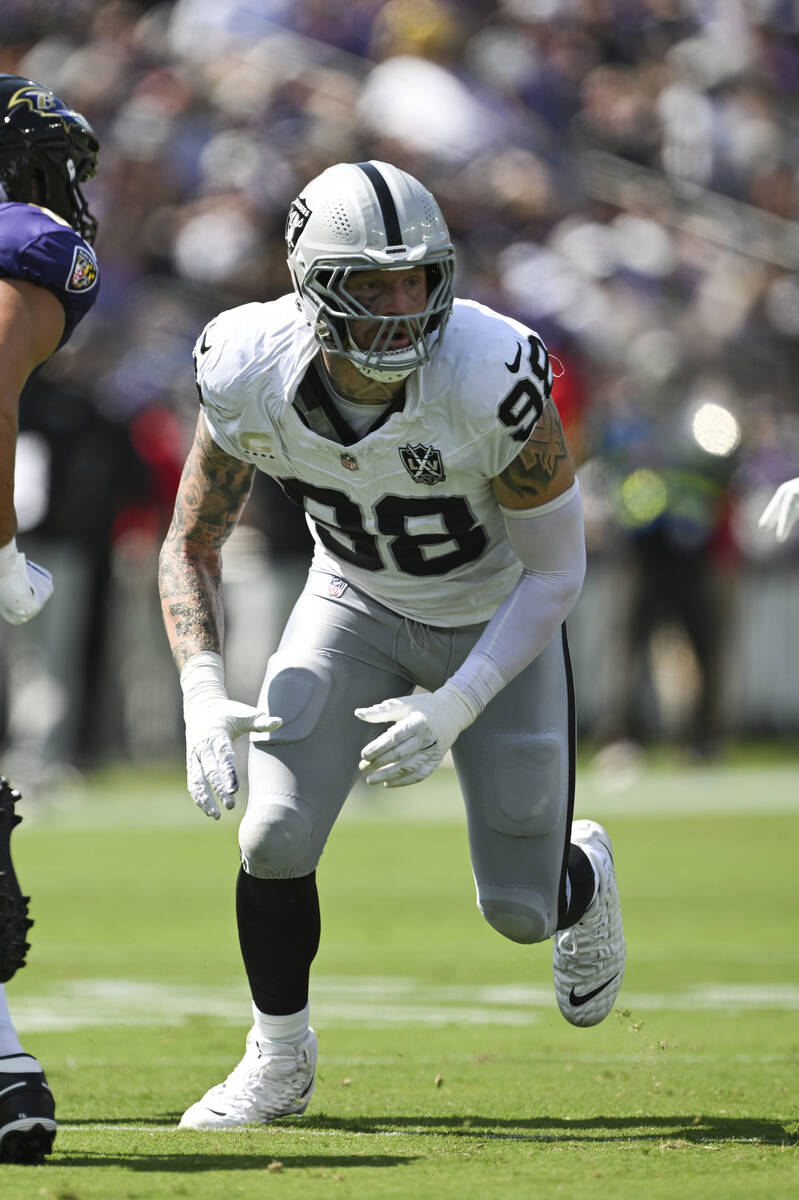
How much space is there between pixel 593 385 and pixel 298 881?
8.60 meters

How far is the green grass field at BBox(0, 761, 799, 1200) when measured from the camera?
3295 mm

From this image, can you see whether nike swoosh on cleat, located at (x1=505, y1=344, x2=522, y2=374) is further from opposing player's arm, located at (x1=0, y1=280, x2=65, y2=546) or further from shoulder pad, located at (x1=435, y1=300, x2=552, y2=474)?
opposing player's arm, located at (x1=0, y1=280, x2=65, y2=546)

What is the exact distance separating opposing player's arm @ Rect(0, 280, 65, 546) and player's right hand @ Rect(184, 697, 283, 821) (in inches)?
20.9

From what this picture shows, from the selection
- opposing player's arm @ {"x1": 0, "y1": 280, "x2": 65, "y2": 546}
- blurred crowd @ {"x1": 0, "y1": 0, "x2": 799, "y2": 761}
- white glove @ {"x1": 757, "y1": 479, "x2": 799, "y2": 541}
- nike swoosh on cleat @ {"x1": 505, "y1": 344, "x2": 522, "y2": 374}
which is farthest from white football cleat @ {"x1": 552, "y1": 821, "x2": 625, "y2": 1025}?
blurred crowd @ {"x1": 0, "y1": 0, "x2": 799, "y2": 761}

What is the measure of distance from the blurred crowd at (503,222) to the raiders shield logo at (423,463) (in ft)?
23.7

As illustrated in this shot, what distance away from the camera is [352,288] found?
369cm

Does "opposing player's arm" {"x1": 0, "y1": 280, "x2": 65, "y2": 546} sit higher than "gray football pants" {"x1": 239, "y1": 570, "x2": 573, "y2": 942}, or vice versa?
"opposing player's arm" {"x1": 0, "y1": 280, "x2": 65, "y2": 546}

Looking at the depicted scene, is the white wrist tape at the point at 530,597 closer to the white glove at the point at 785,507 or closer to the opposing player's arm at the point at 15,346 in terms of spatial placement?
the white glove at the point at 785,507

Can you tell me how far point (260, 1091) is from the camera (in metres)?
3.89

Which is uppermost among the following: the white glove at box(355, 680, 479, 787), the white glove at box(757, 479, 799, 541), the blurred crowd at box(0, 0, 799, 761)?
the white glove at box(757, 479, 799, 541)

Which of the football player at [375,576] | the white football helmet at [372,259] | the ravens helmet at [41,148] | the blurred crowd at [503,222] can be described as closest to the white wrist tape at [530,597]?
the football player at [375,576]

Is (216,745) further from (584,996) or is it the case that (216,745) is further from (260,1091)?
(584,996)

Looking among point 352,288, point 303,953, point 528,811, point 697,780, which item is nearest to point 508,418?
point 352,288

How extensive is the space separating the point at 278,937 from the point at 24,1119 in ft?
2.39
